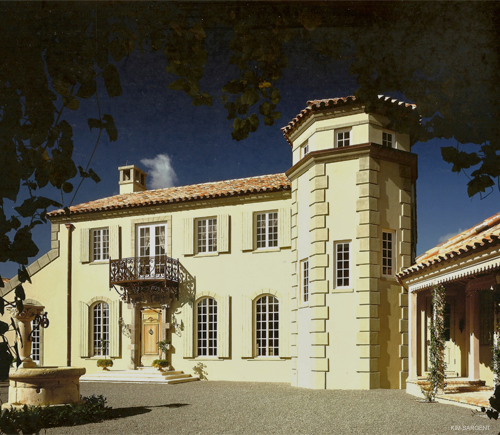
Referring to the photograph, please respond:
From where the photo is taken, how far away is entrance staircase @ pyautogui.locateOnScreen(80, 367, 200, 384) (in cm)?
1939

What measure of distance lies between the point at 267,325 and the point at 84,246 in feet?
28.5

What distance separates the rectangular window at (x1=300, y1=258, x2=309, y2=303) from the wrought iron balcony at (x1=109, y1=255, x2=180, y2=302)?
538 cm

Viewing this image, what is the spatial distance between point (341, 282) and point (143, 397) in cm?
653

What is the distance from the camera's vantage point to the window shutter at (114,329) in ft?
72.1

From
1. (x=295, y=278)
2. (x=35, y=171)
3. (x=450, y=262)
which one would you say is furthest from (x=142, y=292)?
(x=35, y=171)

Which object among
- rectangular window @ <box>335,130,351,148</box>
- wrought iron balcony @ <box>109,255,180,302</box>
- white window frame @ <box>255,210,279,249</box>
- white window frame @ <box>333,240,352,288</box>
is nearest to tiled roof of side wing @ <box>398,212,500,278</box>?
white window frame @ <box>333,240,352,288</box>

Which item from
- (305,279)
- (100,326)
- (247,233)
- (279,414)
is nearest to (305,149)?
(247,233)

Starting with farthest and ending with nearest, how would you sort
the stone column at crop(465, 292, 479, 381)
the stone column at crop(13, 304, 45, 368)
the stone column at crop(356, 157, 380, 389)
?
the stone column at crop(356, 157, 380, 389), the stone column at crop(465, 292, 479, 381), the stone column at crop(13, 304, 45, 368)

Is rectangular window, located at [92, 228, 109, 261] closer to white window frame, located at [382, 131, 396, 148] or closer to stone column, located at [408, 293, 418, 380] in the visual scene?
white window frame, located at [382, 131, 396, 148]

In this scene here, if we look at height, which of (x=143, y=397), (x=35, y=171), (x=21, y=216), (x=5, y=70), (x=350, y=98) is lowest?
(x=143, y=397)

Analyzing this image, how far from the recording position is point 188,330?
68.8ft

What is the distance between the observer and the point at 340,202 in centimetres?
1706

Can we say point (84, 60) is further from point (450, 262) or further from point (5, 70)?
point (450, 262)

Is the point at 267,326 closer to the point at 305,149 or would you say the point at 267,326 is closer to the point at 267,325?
the point at 267,325
